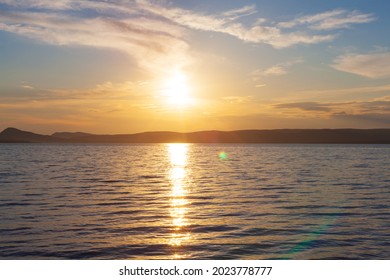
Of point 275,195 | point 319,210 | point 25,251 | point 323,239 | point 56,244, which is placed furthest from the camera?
point 275,195

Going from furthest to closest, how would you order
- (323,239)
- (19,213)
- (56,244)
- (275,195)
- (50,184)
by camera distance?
(50,184) < (275,195) < (19,213) < (323,239) < (56,244)

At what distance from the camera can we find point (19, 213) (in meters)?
27.2

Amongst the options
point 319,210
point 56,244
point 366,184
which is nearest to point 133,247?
point 56,244

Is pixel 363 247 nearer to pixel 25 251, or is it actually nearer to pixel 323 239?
pixel 323 239

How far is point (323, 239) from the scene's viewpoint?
20781 millimetres

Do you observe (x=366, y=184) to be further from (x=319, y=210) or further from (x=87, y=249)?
(x=87, y=249)

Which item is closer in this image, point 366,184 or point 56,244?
point 56,244

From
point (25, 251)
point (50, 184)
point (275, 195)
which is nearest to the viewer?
point (25, 251)

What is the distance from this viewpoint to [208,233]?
21844mm

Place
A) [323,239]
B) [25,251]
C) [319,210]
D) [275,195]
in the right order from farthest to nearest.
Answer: [275,195] → [319,210] → [323,239] → [25,251]
